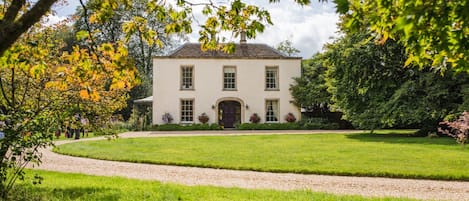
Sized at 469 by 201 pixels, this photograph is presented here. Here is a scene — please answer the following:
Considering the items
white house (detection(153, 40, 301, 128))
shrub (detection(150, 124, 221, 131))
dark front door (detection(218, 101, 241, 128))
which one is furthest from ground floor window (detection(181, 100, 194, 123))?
dark front door (detection(218, 101, 241, 128))

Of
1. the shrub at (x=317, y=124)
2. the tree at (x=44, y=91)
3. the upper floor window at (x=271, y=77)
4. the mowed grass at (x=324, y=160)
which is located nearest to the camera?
the tree at (x=44, y=91)

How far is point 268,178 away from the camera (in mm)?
8156

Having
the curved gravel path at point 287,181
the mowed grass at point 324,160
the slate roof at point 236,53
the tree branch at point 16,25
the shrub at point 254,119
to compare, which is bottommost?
the curved gravel path at point 287,181

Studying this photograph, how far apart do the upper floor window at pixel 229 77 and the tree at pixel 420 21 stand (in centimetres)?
2592

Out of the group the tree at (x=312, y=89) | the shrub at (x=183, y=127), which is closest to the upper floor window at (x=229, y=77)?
the shrub at (x=183, y=127)

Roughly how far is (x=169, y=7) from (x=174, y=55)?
2519cm

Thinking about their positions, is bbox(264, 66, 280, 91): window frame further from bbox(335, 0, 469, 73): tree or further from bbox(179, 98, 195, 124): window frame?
bbox(335, 0, 469, 73): tree

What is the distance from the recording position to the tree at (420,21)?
7.17ft

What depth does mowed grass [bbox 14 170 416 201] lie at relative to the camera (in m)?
Answer: 6.10

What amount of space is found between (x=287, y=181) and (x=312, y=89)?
21.0m

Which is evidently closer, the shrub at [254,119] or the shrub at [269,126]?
the shrub at [269,126]

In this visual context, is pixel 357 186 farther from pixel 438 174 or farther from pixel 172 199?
pixel 172 199

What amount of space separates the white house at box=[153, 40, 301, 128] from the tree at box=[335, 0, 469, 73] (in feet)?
83.9

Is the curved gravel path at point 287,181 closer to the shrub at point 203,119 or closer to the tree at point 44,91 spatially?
the tree at point 44,91
